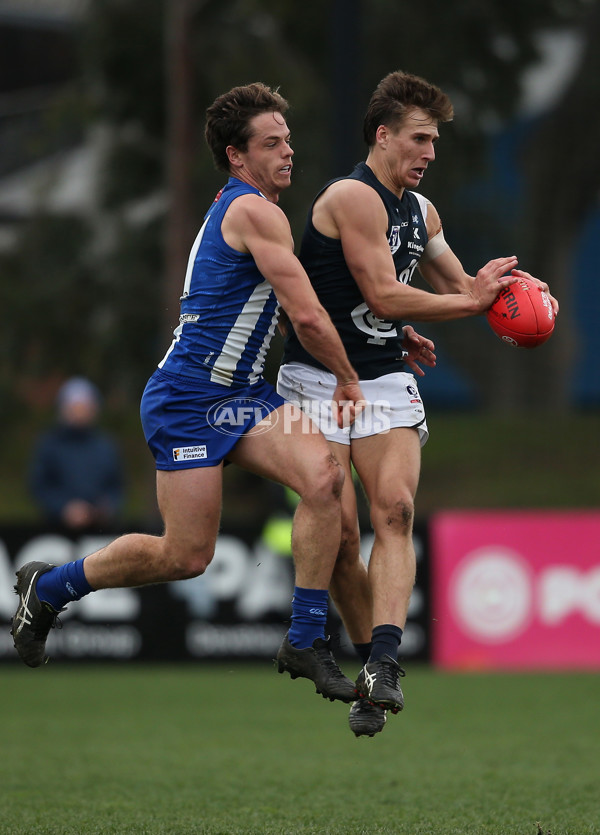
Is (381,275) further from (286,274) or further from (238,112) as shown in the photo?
(238,112)

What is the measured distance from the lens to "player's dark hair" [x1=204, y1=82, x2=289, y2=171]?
6.03 meters

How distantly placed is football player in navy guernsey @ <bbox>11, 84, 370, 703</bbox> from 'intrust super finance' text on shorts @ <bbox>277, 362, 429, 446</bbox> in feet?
0.51

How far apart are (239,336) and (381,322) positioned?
0.68 m

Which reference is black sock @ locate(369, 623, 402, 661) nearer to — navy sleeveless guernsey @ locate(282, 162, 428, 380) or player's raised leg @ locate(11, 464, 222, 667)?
player's raised leg @ locate(11, 464, 222, 667)

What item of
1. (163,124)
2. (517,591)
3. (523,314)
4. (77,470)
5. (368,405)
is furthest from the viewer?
(163,124)

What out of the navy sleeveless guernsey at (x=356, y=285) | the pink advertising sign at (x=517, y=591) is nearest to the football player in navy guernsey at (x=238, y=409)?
the navy sleeveless guernsey at (x=356, y=285)

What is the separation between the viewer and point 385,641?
19.3 feet

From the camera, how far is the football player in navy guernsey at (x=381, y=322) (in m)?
5.93

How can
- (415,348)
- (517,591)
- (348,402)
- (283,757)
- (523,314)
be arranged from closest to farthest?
(523,314) < (348,402) < (415,348) < (283,757) < (517,591)

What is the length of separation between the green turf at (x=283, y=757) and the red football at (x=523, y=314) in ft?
6.72

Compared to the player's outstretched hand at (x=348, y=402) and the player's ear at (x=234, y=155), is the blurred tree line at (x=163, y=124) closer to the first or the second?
the player's ear at (x=234, y=155)

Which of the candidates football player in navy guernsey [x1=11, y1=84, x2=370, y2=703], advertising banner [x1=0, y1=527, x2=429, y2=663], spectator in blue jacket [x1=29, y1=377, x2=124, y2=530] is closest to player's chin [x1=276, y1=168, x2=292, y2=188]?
football player in navy guernsey [x1=11, y1=84, x2=370, y2=703]

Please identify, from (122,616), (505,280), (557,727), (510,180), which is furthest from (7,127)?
(505,280)

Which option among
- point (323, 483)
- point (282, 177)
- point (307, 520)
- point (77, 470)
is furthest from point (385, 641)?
point (77, 470)
